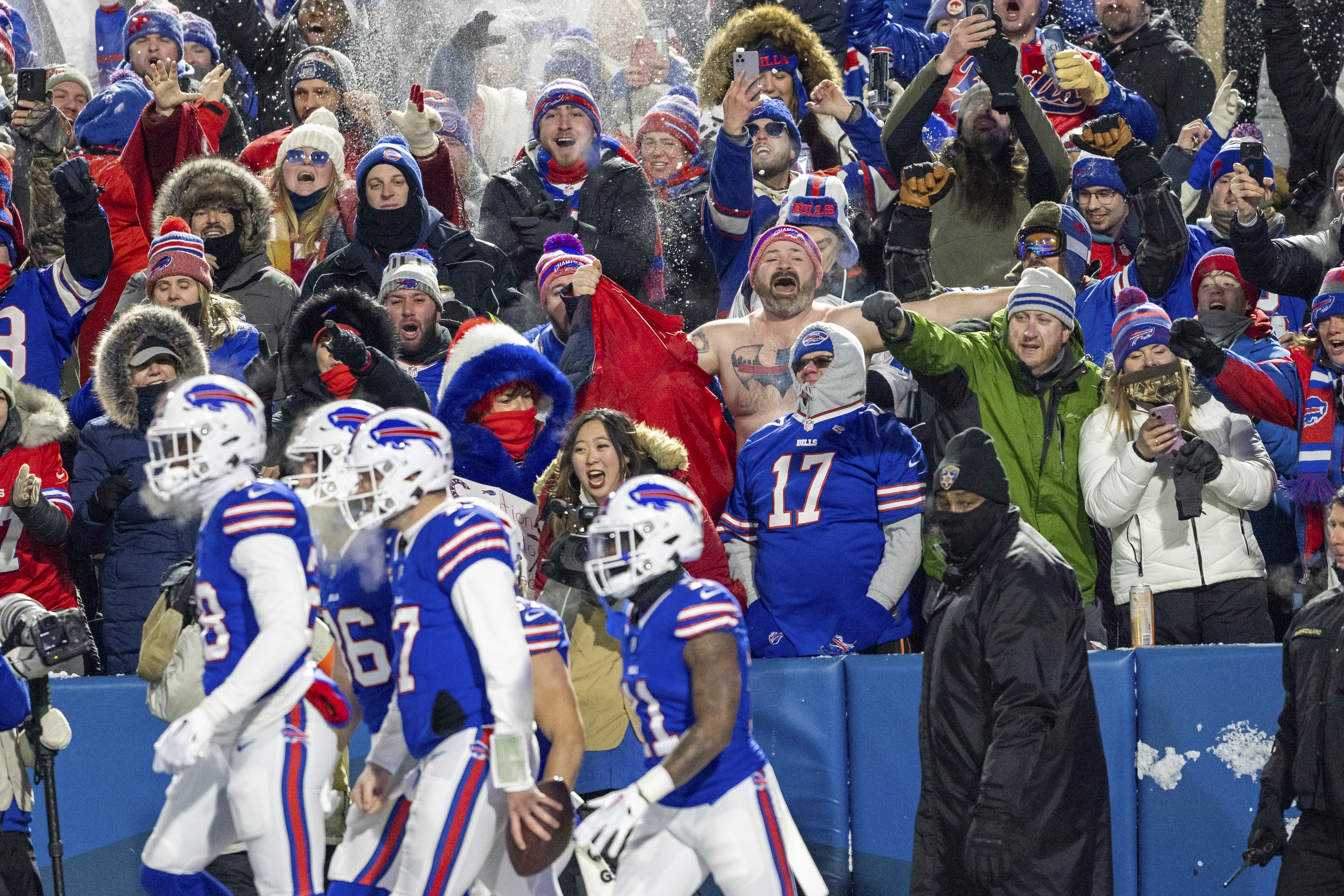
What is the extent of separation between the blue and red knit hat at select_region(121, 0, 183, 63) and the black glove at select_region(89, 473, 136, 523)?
4335 mm

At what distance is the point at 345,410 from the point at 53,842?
2.37 m

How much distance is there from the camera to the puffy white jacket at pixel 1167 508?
7293 mm

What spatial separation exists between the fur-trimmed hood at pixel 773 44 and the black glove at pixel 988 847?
5.61 meters

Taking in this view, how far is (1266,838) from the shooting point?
602 cm

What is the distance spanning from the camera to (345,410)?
20.0 ft

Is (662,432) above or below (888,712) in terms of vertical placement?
above

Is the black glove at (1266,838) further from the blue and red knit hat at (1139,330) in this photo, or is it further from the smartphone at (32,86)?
the smartphone at (32,86)

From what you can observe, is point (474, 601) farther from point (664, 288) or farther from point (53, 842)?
point (664, 288)

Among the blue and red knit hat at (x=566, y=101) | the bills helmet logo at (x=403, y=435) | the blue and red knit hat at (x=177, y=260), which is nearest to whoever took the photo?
the bills helmet logo at (x=403, y=435)

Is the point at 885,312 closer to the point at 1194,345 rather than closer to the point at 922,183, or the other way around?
the point at 922,183

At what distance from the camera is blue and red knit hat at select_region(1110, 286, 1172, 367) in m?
7.51

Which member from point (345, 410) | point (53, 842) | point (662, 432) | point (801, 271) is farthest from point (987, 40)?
point (53, 842)

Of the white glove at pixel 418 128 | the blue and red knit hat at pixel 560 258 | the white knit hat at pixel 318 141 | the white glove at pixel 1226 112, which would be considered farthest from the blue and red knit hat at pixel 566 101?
the white glove at pixel 1226 112

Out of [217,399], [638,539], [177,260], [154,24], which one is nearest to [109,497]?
[177,260]
